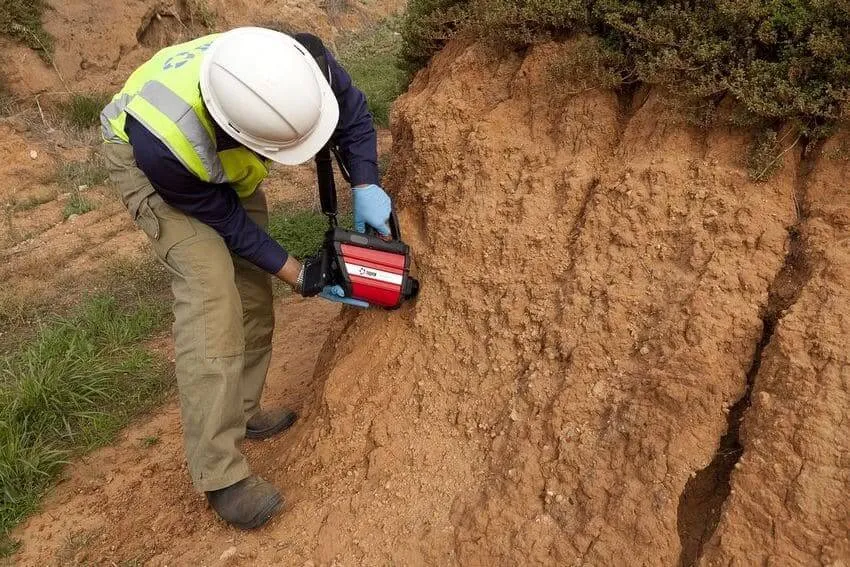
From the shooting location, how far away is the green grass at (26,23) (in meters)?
6.98

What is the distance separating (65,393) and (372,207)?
213 cm

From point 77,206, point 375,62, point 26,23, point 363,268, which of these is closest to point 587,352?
point 363,268

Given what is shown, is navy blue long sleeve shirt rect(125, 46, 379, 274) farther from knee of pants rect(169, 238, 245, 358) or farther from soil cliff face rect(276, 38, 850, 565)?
soil cliff face rect(276, 38, 850, 565)

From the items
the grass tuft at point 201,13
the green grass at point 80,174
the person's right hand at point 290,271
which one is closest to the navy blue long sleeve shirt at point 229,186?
the person's right hand at point 290,271

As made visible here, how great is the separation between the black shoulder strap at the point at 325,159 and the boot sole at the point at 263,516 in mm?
1140

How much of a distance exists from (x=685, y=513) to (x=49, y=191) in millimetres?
6672

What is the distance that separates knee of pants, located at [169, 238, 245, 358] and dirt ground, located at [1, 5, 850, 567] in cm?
49

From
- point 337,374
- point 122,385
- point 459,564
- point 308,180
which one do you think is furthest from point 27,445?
point 308,180

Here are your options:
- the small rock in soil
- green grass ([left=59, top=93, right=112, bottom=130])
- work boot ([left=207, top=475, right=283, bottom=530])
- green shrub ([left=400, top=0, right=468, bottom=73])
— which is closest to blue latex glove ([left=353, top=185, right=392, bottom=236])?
green shrub ([left=400, top=0, right=468, bottom=73])

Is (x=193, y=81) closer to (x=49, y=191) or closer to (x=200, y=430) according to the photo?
(x=200, y=430)

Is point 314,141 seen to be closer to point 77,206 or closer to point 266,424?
point 266,424

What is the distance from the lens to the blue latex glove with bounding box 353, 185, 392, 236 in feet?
8.43

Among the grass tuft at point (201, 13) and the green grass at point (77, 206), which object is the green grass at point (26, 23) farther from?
the green grass at point (77, 206)

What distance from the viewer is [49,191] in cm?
636
